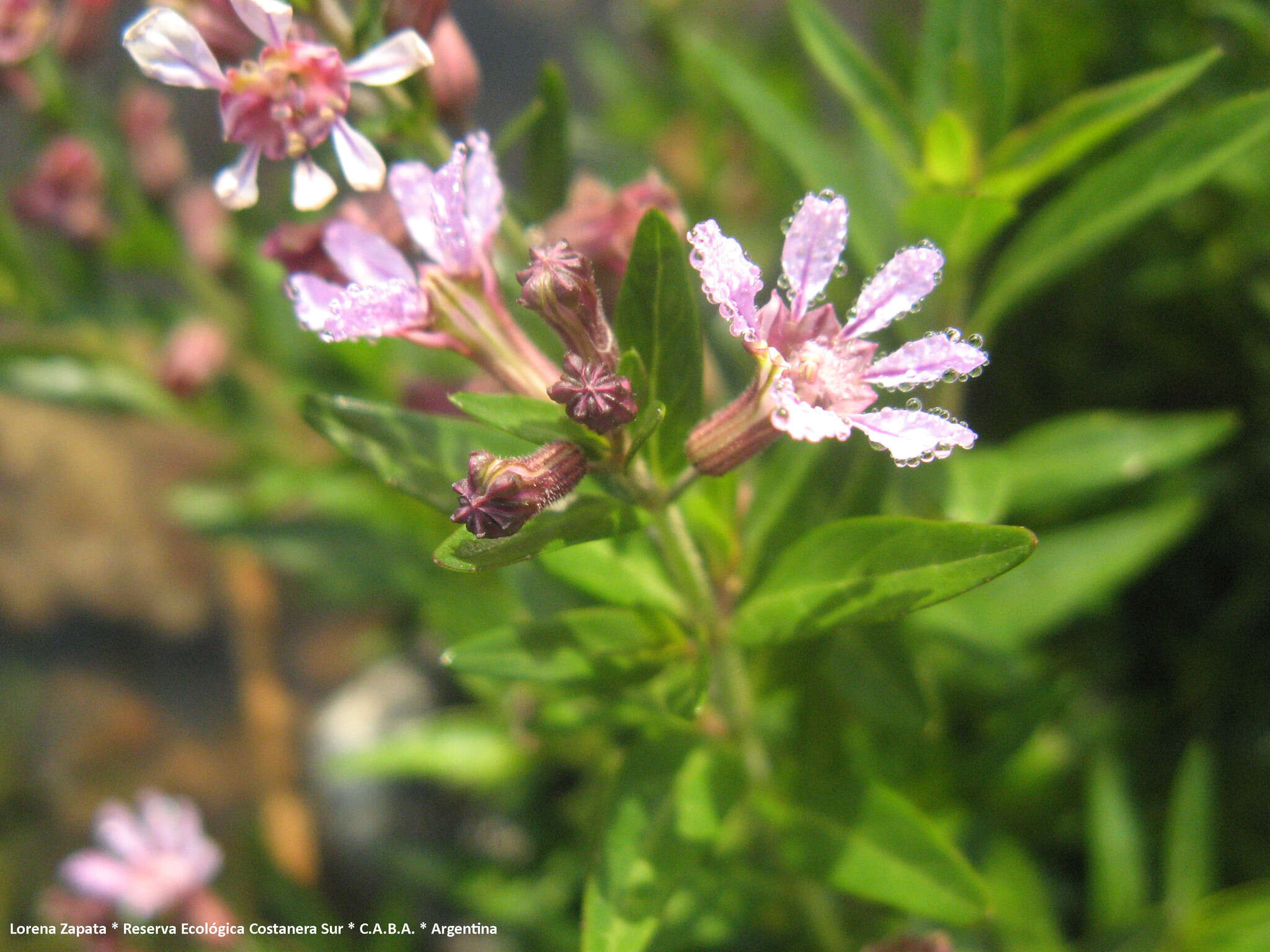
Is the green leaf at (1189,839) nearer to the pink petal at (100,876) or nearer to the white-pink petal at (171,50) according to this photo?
the white-pink petal at (171,50)

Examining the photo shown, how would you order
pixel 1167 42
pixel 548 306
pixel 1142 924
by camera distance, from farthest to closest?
pixel 1167 42 < pixel 1142 924 < pixel 548 306

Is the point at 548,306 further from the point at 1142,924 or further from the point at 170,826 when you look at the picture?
the point at 170,826

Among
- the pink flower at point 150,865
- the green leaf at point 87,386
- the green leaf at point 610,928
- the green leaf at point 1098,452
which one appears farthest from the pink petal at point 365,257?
the pink flower at point 150,865

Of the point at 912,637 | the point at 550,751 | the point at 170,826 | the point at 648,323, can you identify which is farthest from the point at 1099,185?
the point at 170,826

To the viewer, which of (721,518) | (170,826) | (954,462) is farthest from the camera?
(170,826)

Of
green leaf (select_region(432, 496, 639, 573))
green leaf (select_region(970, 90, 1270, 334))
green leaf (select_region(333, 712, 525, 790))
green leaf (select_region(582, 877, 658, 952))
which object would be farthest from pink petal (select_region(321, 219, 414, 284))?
green leaf (select_region(333, 712, 525, 790))

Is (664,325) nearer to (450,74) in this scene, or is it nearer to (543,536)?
(543,536)
